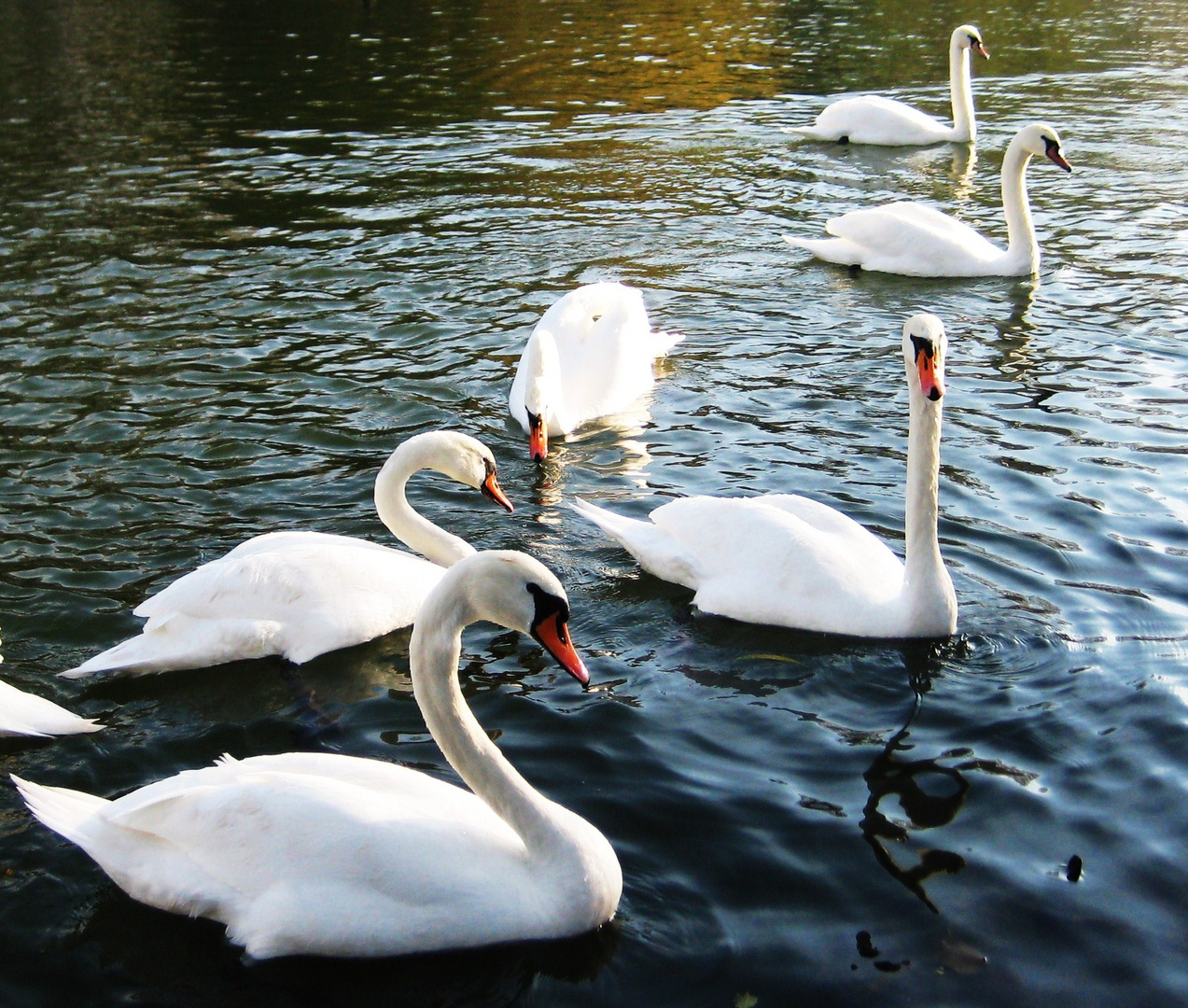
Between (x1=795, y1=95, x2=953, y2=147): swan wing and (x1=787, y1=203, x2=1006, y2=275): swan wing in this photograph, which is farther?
(x1=795, y1=95, x2=953, y2=147): swan wing

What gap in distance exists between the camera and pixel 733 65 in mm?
22844

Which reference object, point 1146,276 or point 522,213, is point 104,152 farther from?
point 1146,276

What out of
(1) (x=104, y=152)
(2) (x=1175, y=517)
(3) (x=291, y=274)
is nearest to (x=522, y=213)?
(3) (x=291, y=274)

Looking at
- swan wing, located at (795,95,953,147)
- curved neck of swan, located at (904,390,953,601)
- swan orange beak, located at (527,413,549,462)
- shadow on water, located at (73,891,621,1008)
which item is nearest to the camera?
shadow on water, located at (73,891,621,1008)

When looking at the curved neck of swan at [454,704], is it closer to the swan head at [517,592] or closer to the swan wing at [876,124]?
the swan head at [517,592]

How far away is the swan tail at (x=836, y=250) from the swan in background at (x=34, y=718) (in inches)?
365

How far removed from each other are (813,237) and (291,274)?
5304 mm

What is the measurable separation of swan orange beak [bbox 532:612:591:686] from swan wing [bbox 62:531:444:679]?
6.66ft

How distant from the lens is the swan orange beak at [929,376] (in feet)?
21.4

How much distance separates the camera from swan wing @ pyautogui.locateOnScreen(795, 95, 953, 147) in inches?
707

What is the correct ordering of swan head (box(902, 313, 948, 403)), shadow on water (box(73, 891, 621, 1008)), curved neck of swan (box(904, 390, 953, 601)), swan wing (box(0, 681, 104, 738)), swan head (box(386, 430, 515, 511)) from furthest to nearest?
swan head (box(386, 430, 515, 511)) < curved neck of swan (box(904, 390, 953, 601)) < swan head (box(902, 313, 948, 403)) < swan wing (box(0, 681, 104, 738)) < shadow on water (box(73, 891, 621, 1008))

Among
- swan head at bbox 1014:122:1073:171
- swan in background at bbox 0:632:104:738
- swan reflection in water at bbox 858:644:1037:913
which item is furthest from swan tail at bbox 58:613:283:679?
swan head at bbox 1014:122:1073:171

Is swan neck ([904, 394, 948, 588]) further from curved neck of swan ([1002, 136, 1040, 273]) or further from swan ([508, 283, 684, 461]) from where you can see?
curved neck of swan ([1002, 136, 1040, 273])

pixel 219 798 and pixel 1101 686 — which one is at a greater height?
pixel 219 798
